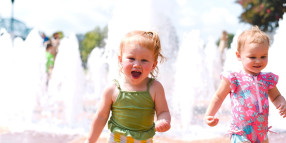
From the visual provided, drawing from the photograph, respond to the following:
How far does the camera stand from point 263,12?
19703 mm

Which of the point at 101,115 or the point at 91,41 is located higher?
the point at 91,41

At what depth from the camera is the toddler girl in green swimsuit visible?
6.80ft

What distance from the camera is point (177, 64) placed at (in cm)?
780

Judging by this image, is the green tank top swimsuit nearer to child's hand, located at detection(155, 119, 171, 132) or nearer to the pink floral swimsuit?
child's hand, located at detection(155, 119, 171, 132)

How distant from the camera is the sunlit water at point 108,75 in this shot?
6113mm

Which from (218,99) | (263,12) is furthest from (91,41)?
(218,99)

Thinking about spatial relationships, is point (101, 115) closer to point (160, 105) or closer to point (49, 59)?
point (160, 105)

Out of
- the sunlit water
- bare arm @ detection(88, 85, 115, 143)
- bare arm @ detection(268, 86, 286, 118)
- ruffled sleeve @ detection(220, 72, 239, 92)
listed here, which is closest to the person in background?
the sunlit water

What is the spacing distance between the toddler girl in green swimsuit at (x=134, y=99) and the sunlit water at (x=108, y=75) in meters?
3.28

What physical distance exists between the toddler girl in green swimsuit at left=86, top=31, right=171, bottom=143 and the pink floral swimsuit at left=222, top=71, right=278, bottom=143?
631 millimetres

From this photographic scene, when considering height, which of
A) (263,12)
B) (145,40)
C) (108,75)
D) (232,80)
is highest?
(263,12)

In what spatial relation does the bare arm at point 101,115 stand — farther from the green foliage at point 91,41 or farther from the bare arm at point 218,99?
the green foliage at point 91,41

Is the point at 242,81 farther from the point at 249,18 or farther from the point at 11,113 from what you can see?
the point at 249,18

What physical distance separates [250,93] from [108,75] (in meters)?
5.58
